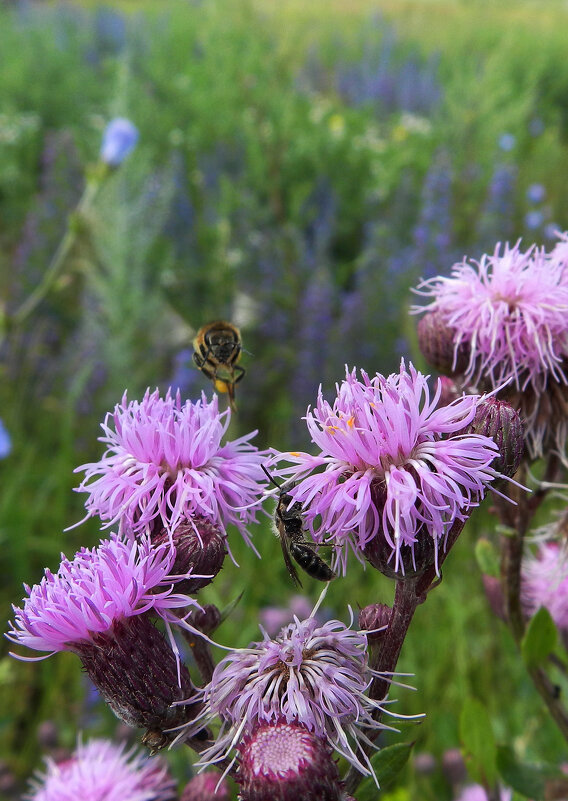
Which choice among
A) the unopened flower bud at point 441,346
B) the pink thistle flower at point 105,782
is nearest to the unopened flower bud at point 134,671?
the pink thistle flower at point 105,782

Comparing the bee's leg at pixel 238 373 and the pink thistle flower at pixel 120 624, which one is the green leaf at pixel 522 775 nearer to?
the pink thistle flower at pixel 120 624

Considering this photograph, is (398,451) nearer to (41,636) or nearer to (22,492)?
(41,636)

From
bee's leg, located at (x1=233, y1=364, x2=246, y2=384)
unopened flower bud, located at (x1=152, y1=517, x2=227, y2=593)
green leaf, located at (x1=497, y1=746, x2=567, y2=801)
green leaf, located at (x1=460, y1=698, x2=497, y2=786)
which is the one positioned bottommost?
green leaf, located at (x1=497, y1=746, x2=567, y2=801)

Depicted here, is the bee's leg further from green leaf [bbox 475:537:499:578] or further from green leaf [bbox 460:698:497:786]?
green leaf [bbox 460:698:497:786]

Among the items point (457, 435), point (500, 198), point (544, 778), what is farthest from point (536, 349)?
point (500, 198)

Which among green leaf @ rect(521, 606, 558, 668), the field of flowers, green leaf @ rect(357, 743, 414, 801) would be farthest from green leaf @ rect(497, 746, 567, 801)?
green leaf @ rect(357, 743, 414, 801)

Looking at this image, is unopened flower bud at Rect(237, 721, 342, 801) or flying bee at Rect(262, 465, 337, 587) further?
flying bee at Rect(262, 465, 337, 587)

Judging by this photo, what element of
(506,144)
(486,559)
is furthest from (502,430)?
(506,144)
